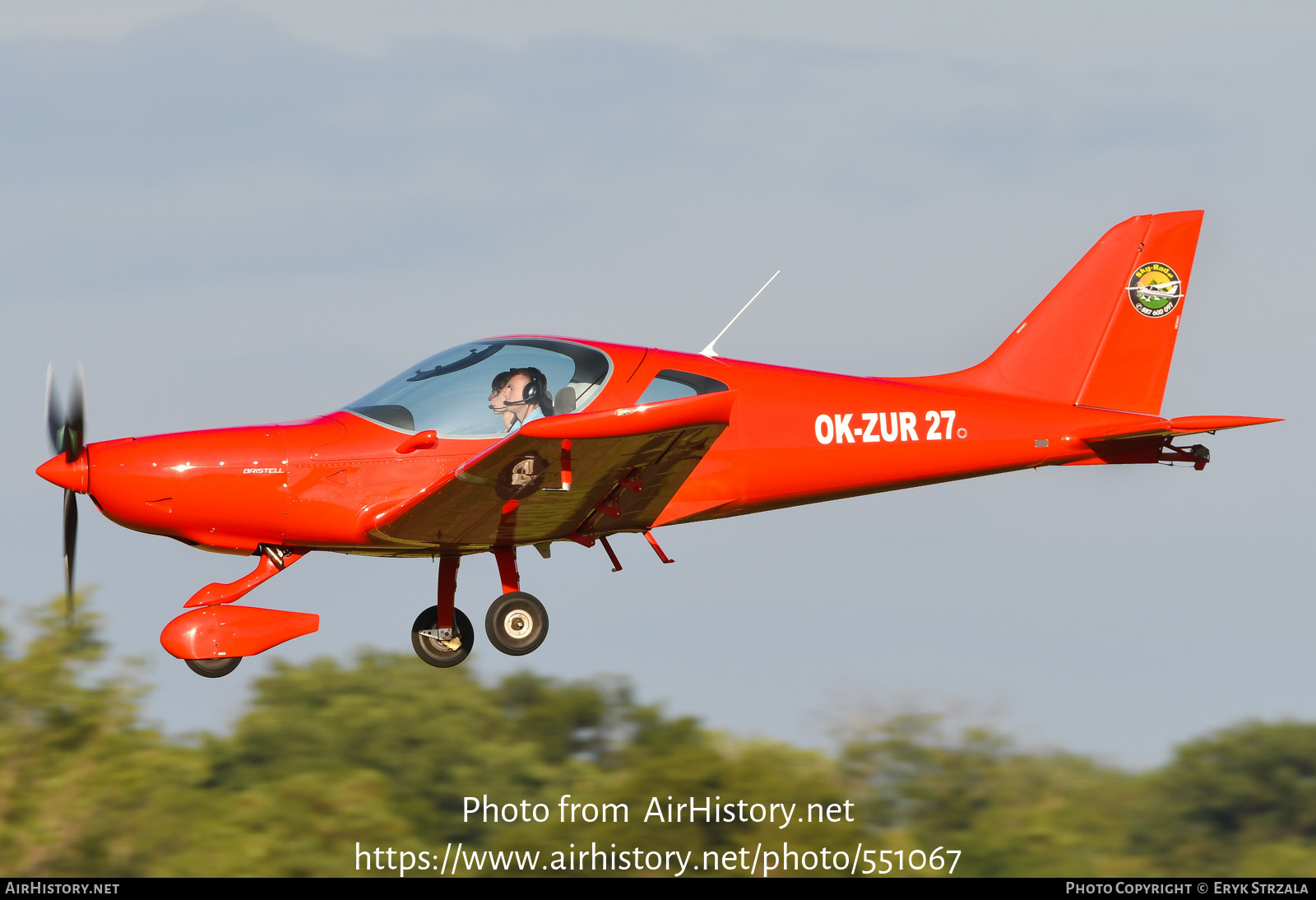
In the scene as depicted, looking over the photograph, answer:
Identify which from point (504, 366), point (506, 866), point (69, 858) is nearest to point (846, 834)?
point (506, 866)

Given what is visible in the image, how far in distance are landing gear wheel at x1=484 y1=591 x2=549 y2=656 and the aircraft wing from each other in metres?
0.48

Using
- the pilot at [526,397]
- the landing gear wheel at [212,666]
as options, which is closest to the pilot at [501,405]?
the pilot at [526,397]

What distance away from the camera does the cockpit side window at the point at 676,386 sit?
10000 millimetres

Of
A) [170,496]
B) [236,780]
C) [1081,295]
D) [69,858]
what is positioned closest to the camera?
[170,496]

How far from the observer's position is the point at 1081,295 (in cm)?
1213

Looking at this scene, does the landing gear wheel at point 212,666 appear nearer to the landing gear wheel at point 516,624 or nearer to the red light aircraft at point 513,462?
the red light aircraft at point 513,462

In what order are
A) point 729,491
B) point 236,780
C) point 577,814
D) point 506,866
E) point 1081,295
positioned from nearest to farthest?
point 729,491
point 1081,295
point 506,866
point 577,814
point 236,780

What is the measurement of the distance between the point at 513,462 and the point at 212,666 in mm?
2501

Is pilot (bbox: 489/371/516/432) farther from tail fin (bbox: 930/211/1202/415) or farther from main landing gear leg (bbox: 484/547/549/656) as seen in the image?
tail fin (bbox: 930/211/1202/415)

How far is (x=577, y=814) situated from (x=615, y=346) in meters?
18.3

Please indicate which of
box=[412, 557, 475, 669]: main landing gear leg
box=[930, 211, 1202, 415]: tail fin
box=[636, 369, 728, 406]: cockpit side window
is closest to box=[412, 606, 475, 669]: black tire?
box=[412, 557, 475, 669]: main landing gear leg

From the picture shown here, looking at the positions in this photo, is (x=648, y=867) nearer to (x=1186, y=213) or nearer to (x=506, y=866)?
(x=506, y=866)

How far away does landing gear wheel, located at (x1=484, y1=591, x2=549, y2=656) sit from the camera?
10.2m


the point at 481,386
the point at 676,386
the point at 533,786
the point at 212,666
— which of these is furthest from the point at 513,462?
the point at 533,786
